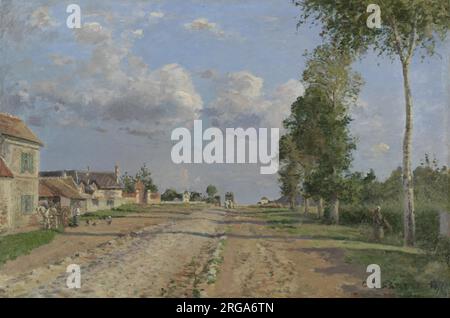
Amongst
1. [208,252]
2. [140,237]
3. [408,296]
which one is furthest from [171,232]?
[408,296]

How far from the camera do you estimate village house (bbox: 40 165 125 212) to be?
1825cm

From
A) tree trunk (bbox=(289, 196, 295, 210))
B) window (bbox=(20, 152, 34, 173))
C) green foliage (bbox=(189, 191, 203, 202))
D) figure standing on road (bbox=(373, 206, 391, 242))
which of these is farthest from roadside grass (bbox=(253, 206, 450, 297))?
window (bbox=(20, 152, 34, 173))

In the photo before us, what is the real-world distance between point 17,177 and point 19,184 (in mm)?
291

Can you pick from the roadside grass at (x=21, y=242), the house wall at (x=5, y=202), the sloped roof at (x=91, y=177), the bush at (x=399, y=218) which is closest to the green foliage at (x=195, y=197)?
the sloped roof at (x=91, y=177)

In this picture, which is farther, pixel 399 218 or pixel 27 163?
pixel 399 218

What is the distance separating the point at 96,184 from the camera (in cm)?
2088

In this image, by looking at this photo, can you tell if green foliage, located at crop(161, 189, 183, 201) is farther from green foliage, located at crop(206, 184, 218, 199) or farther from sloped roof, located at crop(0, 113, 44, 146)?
sloped roof, located at crop(0, 113, 44, 146)

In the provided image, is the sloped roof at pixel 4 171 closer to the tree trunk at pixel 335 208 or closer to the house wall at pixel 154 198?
the house wall at pixel 154 198

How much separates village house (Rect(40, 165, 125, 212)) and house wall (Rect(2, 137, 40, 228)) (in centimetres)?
48

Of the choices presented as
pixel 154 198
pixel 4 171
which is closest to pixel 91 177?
pixel 154 198

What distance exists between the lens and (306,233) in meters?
19.8

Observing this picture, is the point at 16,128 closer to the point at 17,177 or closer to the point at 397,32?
the point at 17,177
